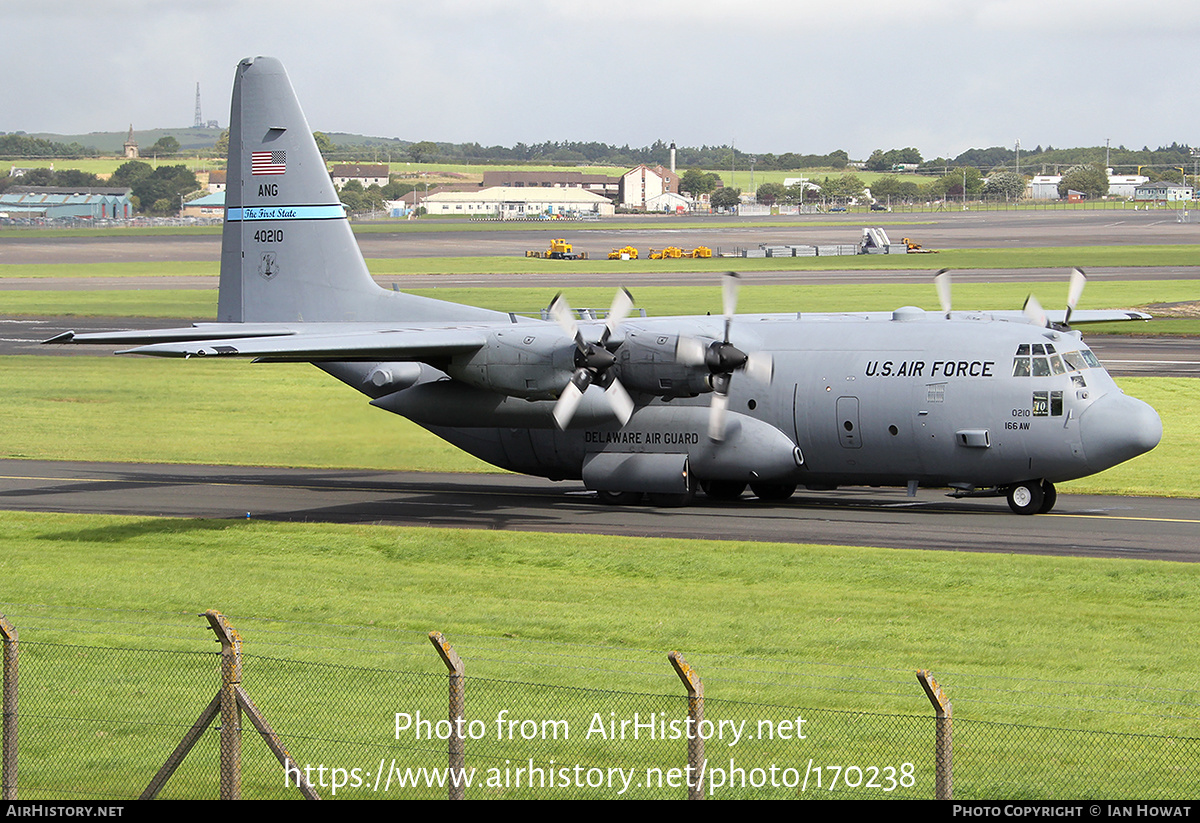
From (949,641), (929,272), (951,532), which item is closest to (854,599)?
(949,641)

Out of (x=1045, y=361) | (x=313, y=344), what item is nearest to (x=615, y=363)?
(x=313, y=344)

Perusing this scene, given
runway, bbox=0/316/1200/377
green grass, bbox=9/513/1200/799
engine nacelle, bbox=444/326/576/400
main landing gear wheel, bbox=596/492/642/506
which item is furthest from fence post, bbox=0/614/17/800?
runway, bbox=0/316/1200/377

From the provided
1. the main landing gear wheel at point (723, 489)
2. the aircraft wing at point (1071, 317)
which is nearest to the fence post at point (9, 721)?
the main landing gear wheel at point (723, 489)

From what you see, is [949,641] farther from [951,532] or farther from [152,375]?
[152,375]

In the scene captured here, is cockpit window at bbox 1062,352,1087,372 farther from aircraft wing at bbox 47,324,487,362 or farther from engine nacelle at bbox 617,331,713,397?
aircraft wing at bbox 47,324,487,362

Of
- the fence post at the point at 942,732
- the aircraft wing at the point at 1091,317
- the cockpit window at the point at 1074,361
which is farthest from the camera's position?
the aircraft wing at the point at 1091,317

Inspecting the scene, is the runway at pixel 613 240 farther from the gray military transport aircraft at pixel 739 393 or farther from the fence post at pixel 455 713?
the fence post at pixel 455 713

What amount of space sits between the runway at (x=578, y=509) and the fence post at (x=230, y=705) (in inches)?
708

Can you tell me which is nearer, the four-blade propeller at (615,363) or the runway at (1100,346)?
the four-blade propeller at (615,363)

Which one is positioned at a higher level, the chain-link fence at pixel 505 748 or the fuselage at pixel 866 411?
the fuselage at pixel 866 411

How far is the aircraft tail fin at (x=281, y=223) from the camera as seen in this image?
37781 millimetres

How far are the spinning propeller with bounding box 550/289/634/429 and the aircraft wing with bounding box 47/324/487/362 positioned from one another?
1.99 metres

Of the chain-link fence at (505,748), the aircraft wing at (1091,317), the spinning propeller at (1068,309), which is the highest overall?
the spinning propeller at (1068,309)

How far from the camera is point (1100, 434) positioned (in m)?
28.9
